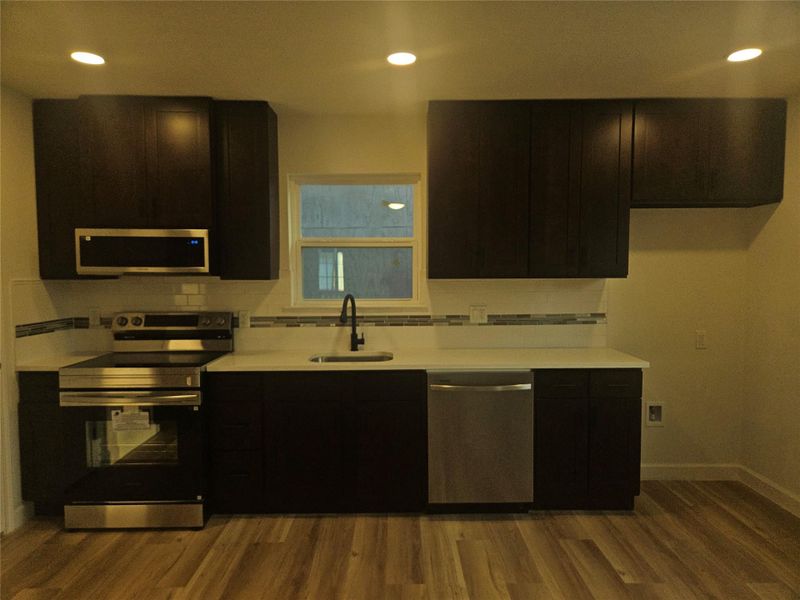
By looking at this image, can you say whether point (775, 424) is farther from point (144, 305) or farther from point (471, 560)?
point (144, 305)

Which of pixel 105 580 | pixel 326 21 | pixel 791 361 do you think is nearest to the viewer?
pixel 326 21

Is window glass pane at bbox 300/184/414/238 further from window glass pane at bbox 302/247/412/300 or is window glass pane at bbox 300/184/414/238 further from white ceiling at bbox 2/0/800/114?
white ceiling at bbox 2/0/800/114

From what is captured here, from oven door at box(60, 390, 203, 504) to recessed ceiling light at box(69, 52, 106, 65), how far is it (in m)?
1.72

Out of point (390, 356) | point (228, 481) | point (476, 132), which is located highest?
point (476, 132)

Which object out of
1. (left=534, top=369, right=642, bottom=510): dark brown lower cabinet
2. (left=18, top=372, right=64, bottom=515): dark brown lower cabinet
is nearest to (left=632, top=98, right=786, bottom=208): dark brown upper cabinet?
(left=534, top=369, right=642, bottom=510): dark brown lower cabinet

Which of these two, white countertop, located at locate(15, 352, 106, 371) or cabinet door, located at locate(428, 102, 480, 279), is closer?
white countertop, located at locate(15, 352, 106, 371)

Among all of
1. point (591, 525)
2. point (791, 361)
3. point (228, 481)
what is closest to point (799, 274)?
point (791, 361)

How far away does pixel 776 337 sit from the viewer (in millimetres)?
3152

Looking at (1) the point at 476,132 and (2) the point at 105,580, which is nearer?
(2) the point at 105,580

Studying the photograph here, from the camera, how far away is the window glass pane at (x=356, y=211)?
11.5 feet

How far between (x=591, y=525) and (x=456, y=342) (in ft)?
4.45

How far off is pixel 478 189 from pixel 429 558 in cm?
211

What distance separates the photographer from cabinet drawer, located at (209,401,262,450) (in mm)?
2889

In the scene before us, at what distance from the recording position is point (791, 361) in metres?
3.04
